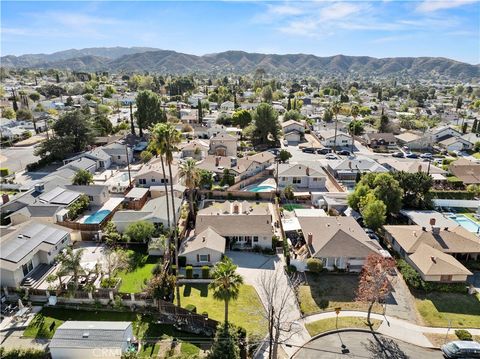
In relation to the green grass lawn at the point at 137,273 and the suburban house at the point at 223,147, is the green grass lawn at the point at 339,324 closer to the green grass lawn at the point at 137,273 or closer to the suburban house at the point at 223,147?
the green grass lawn at the point at 137,273

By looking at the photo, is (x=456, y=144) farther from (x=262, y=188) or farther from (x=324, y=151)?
(x=262, y=188)

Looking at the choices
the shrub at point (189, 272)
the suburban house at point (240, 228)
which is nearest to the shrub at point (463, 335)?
the suburban house at point (240, 228)

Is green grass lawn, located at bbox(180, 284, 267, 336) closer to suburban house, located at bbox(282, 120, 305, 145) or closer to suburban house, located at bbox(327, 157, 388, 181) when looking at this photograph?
suburban house, located at bbox(327, 157, 388, 181)

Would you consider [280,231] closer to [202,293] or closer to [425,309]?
[202,293]

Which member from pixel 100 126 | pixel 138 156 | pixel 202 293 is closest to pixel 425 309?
pixel 202 293

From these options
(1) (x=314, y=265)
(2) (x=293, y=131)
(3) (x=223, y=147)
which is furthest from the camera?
(2) (x=293, y=131)

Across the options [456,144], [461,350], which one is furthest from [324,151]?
[461,350]

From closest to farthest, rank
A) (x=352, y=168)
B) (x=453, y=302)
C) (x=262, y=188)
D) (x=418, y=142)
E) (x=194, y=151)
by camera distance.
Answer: (x=453, y=302)
(x=262, y=188)
(x=352, y=168)
(x=194, y=151)
(x=418, y=142)
